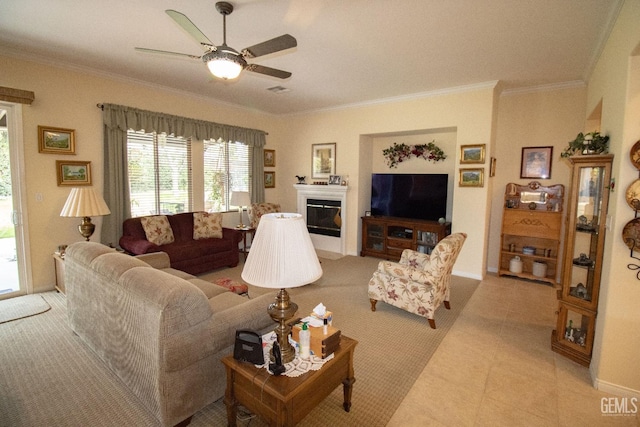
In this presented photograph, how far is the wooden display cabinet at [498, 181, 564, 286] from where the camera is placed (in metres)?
4.46

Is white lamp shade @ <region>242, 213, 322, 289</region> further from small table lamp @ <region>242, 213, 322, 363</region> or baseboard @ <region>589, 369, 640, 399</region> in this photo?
baseboard @ <region>589, 369, 640, 399</region>

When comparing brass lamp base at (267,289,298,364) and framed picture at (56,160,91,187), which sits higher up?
framed picture at (56,160,91,187)

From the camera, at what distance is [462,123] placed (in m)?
4.74

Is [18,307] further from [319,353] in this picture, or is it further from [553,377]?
[553,377]

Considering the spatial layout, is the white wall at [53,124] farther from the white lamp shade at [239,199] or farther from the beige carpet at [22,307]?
the white lamp shade at [239,199]

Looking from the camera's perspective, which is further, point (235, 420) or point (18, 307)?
point (18, 307)

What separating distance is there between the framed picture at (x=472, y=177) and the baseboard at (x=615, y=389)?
2.92 metres

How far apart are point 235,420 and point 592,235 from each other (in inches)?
121

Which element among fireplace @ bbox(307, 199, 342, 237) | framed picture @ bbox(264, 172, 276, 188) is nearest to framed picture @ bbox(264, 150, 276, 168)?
framed picture @ bbox(264, 172, 276, 188)

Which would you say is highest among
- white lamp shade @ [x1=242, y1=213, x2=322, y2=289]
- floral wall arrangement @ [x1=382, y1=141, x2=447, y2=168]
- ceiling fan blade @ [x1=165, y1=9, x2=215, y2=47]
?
ceiling fan blade @ [x1=165, y1=9, x2=215, y2=47]

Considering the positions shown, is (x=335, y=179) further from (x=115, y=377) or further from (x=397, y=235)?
(x=115, y=377)

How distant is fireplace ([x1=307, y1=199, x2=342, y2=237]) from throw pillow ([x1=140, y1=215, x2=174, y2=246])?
2.89m

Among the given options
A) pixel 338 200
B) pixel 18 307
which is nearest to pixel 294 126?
pixel 338 200

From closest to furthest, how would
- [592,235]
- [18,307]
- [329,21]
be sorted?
[592,235] → [329,21] → [18,307]
